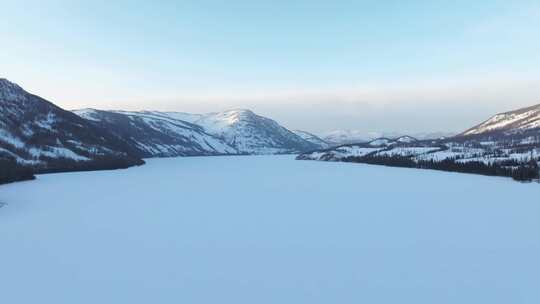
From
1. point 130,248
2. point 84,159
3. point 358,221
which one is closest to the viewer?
point 130,248

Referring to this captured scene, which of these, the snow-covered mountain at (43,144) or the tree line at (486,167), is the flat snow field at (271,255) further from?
the snow-covered mountain at (43,144)

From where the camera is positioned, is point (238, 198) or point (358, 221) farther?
point (238, 198)

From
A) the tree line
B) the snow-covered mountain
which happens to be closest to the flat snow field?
the tree line

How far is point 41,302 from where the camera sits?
16406 millimetres

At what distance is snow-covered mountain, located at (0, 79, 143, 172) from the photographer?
138625 mm

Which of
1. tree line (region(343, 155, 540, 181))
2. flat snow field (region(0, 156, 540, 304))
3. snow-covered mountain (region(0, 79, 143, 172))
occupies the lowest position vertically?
flat snow field (region(0, 156, 540, 304))

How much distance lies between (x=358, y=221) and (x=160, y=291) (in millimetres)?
22244

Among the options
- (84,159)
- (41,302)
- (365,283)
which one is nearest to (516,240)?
(365,283)

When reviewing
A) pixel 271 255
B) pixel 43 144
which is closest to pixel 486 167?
pixel 271 255

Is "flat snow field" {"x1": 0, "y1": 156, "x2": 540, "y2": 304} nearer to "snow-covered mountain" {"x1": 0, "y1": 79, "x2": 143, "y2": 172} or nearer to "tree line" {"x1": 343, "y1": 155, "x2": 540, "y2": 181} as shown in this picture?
"tree line" {"x1": 343, "y1": 155, "x2": 540, "y2": 181}

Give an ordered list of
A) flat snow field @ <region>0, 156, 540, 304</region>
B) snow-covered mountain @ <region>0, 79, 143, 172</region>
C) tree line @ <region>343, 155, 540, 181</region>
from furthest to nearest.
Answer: snow-covered mountain @ <region>0, 79, 143, 172</region>
tree line @ <region>343, 155, 540, 181</region>
flat snow field @ <region>0, 156, 540, 304</region>

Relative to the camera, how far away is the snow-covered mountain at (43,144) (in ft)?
455

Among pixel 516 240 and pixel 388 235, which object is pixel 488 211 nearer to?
pixel 516 240

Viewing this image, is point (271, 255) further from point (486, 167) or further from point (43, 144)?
point (43, 144)
